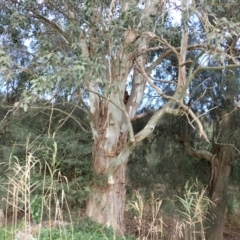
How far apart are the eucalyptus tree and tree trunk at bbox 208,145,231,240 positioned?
3.18 m

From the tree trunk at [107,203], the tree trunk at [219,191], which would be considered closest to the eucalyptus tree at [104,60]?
the tree trunk at [107,203]

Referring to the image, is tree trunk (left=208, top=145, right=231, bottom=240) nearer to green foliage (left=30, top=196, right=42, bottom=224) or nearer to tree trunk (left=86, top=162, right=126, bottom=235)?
tree trunk (left=86, top=162, right=126, bottom=235)

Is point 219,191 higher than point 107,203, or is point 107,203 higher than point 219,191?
point 219,191

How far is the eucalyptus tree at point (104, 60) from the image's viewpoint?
530 cm

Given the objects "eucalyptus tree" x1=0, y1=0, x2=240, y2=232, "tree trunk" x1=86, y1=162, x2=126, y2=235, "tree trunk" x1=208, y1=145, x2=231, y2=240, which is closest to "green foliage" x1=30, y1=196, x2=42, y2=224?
"eucalyptus tree" x1=0, y1=0, x2=240, y2=232

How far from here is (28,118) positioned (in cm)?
864

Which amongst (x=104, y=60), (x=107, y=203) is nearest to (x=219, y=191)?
(x=107, y=203)

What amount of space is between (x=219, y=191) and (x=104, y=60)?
17.5 ft

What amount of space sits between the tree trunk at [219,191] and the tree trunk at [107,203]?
3.25m

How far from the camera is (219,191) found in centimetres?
988

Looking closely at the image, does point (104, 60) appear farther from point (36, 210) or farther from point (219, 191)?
point (219, 191)

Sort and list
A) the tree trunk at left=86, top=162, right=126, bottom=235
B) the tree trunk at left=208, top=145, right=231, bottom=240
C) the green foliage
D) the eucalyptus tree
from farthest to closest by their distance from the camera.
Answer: the tree trunk at left=208, top=145, right=231, bottom=240, the tree trunk at left=86, top=162, right=126, bottom=235, the eucalyptus tree, the green foliage

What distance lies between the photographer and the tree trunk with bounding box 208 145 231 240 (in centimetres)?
974

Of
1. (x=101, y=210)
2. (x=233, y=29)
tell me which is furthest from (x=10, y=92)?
(x=233, y=29)
